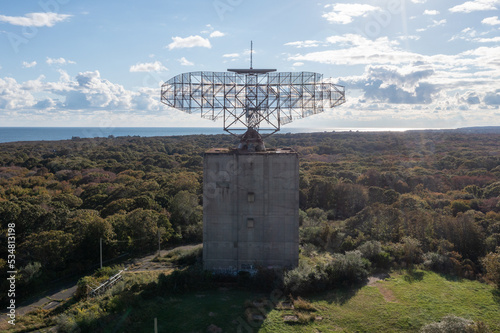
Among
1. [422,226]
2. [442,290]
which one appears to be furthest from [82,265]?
[422,226]

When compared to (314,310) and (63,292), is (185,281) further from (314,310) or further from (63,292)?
(63,292)

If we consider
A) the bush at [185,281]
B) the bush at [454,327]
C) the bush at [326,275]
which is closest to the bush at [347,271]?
the bush at [326,275]

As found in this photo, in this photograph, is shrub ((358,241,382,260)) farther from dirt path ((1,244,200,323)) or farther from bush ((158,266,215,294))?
dirt path ((1,244,200,323))

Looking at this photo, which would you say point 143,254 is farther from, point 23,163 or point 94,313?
point 23,163

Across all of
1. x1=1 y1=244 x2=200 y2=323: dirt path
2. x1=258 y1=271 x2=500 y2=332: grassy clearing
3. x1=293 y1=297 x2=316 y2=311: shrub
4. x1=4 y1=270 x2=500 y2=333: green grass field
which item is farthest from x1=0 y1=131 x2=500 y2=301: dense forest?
x1=4 y1=270 x2=500 y2=333: green grass field

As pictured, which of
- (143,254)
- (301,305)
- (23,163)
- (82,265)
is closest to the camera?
(301,305)

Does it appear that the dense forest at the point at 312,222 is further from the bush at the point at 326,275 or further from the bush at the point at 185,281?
the bush at the point at 185,281
